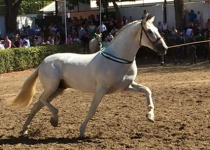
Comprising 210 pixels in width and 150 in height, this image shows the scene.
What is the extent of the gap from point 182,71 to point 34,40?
10.3 m

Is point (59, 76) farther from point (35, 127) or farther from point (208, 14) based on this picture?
point (208, 14)

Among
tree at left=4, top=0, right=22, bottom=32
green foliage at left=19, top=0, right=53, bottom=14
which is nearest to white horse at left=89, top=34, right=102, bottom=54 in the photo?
tree at left=4, top=0, right=22, bottom=32

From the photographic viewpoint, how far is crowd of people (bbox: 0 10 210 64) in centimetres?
2339

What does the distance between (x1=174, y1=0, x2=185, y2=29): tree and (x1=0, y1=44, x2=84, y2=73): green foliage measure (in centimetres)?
634

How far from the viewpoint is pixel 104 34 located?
26969mm

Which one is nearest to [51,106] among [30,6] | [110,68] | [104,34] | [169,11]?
[110,68]

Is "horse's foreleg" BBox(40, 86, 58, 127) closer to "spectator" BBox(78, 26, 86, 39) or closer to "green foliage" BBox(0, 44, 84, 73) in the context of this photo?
"green foliage" BBox(0, 44, 84, 73)

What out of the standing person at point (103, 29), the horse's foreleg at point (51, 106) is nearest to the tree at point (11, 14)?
the standing person at point (103, 29)

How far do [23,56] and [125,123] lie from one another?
14.2 m

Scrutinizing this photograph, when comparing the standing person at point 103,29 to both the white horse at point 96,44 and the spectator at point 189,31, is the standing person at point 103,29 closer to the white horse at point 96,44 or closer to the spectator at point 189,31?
the white horse at point 96,44

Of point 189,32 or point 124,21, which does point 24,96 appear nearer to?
point 189,32

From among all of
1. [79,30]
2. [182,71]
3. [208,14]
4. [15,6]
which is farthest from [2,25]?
[182,71]

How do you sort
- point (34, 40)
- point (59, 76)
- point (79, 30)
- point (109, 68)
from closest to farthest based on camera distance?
point (109, 68)
point (59, 76)
point (34, 40)
point (79, 30)

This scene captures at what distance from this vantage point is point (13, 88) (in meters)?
15.8
